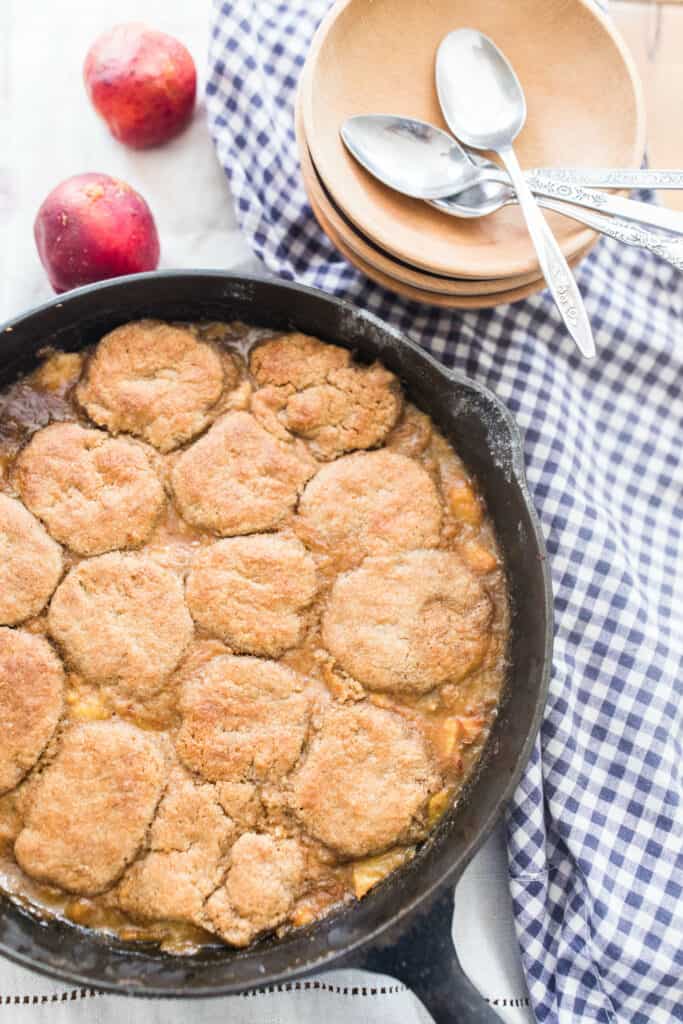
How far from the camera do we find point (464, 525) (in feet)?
6.97

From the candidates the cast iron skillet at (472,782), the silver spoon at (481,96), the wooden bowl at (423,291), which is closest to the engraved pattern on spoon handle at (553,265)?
the silver spoon at (481,96)

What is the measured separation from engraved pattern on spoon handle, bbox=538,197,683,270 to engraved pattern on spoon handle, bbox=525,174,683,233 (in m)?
0.02

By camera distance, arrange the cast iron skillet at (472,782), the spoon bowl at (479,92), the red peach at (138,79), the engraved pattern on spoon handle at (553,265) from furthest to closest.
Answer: the red peach at (138,79) → the spoon bowl at (479,92) → the engraved pattern on spoon handle at (553,265) → the cast iron skillet at (472,782)

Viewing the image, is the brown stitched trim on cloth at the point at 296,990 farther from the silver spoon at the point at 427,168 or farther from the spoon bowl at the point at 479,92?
the spoon bowl at the point at 479,92

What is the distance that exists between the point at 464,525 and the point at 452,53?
100cm

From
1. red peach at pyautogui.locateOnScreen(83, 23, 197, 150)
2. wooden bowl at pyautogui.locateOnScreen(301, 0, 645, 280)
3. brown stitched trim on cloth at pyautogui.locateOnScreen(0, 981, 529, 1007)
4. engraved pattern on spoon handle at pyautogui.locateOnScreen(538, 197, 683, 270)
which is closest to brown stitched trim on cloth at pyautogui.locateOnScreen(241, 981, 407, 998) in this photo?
brown stitched trim on cloth at pyautogui.locateOnScreen(0, 981, 529, 1007)

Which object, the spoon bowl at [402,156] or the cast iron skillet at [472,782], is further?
the spoon bowl at [402,156]

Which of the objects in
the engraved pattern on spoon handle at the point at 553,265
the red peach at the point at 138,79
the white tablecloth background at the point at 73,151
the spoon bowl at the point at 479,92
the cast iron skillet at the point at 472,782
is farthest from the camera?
the white tablecloth background at the point at 73,151

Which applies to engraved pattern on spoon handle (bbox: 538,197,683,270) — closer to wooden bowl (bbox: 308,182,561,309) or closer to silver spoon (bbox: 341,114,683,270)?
silver spoon (bbox: 341,114,683,270)

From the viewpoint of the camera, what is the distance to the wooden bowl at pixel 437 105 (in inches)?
80.0

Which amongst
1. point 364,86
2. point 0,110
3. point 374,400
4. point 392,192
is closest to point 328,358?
point 374,400

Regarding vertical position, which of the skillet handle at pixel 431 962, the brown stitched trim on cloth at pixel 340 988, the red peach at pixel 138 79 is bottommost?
the brown stitched trim on cloth at pixel 340 988

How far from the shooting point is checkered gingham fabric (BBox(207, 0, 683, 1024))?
216cm

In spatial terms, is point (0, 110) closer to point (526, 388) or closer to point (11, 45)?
point (11, 45)
